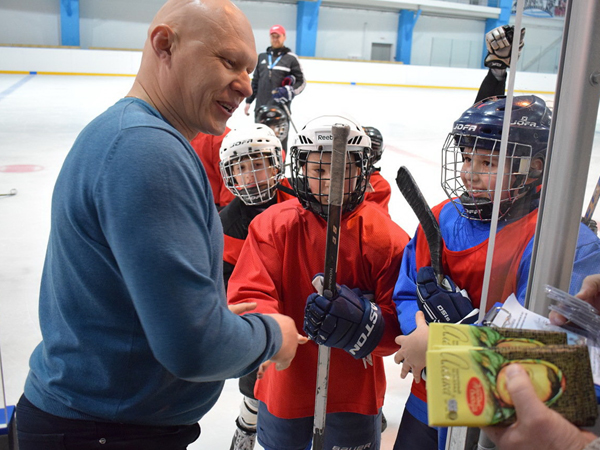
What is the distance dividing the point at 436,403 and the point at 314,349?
90cm

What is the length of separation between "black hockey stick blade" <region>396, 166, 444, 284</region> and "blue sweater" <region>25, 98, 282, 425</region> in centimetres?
49

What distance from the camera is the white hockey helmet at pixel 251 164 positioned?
1.75 meters

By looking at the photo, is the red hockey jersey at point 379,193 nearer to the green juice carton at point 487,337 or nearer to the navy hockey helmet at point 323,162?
the navy hockey helmet at point 323,162

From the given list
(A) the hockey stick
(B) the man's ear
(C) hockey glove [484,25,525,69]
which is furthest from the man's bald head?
(C) hockey glove [484,25,525,69]

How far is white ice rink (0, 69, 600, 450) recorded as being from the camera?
2172mm

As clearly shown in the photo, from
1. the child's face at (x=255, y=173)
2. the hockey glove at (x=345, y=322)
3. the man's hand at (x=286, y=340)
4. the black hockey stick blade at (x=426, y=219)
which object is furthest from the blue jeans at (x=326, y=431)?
the child's face at (x=255, y=173)

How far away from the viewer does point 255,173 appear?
5.89ft

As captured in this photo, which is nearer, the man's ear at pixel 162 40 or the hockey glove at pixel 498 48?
the man's ear at pixel 162 40

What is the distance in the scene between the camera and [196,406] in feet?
2.90

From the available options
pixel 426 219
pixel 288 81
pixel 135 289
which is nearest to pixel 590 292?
pixel 426 219

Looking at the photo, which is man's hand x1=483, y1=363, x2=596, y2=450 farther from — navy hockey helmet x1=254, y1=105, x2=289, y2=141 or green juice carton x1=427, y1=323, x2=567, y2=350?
navy hockey helmet x1=254, y1=105, x2=289, y2=141

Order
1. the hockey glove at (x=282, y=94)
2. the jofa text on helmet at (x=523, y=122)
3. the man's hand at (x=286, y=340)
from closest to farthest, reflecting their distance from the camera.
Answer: the jofa text on helmet at (x=523, y=122) < the man's hand at (x=286, y=340) < the hockey glove at (x=282, y=94)

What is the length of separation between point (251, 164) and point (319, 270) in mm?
544

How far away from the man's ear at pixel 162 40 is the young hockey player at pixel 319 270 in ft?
2.09
